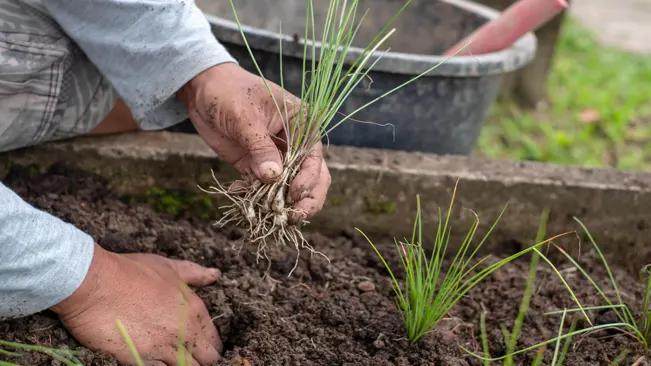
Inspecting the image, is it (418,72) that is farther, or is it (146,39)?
(418,72)

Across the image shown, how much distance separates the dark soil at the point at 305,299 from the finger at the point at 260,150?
298mm

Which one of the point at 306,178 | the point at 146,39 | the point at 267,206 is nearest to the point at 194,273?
the point at 267,206

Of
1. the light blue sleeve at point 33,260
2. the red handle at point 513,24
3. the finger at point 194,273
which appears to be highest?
the red handle at point 513,24

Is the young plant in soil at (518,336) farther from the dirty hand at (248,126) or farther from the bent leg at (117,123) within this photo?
the bent leg at (117,123)

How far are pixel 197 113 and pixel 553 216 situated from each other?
36.7 inches

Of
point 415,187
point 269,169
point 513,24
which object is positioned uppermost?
point 513,24

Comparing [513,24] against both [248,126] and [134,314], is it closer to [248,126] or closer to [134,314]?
[248,126]

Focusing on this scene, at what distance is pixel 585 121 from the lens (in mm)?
3281

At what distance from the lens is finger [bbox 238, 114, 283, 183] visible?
135 cm

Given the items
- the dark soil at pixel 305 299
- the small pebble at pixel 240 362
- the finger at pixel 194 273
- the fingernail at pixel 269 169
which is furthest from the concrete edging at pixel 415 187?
the small pebble at pixel 240 362

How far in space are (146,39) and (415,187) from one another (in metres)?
0.74

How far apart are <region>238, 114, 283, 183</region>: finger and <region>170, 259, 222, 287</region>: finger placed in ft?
0.87

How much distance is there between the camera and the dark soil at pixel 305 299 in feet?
4.51

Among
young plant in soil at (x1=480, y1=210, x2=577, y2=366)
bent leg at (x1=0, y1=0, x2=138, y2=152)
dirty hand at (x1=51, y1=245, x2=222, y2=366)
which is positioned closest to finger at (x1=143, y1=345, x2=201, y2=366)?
dirty hand at (x1=51, y1=245, x2=222, y2=366)
